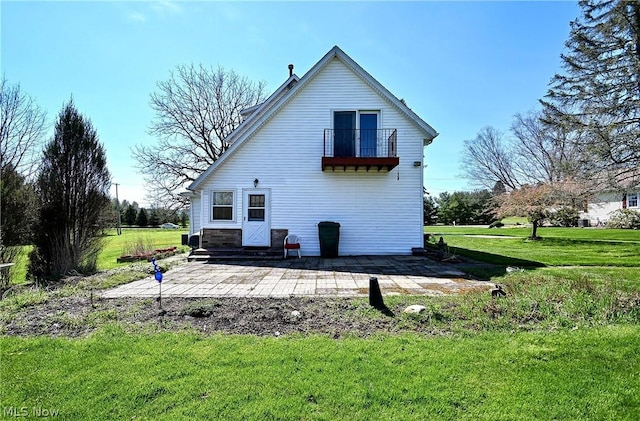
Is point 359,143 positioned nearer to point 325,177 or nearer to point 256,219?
point 325,177

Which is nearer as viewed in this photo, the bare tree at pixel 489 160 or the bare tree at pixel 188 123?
the bare tree at pixel 188 123

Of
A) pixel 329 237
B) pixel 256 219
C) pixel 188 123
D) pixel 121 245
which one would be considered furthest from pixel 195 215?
pixel 188 123

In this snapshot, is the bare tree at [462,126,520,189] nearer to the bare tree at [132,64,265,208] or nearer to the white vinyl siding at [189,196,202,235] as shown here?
the bare tree at [132,64,265,208]

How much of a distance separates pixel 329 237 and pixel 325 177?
7.38ft

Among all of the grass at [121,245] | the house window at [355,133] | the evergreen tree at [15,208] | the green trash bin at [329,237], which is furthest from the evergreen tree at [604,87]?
the evergreen tree at [15,208]

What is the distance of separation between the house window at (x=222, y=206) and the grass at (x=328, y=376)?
851 centimetres

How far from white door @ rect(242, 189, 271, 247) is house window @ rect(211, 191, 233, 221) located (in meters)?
0.56

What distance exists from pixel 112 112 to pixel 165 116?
13.4 m

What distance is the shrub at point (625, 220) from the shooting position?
81.0 feet

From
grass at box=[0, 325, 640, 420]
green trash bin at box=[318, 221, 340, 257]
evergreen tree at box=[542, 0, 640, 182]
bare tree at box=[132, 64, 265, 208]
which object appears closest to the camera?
grass at box=[0, 325, 640, 420]

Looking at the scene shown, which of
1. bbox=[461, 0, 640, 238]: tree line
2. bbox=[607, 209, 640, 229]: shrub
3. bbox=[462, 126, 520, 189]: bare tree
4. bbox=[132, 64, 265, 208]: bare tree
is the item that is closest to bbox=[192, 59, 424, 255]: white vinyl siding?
bbox=[461, 0, 640, 238]: tree line

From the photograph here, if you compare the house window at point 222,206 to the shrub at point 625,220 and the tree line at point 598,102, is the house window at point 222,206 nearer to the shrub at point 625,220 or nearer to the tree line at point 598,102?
the tree line at point 598,102

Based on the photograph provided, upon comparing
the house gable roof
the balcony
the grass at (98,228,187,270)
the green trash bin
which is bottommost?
the grass at (98,228,187,270)

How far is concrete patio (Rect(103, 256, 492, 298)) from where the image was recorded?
6.30m
